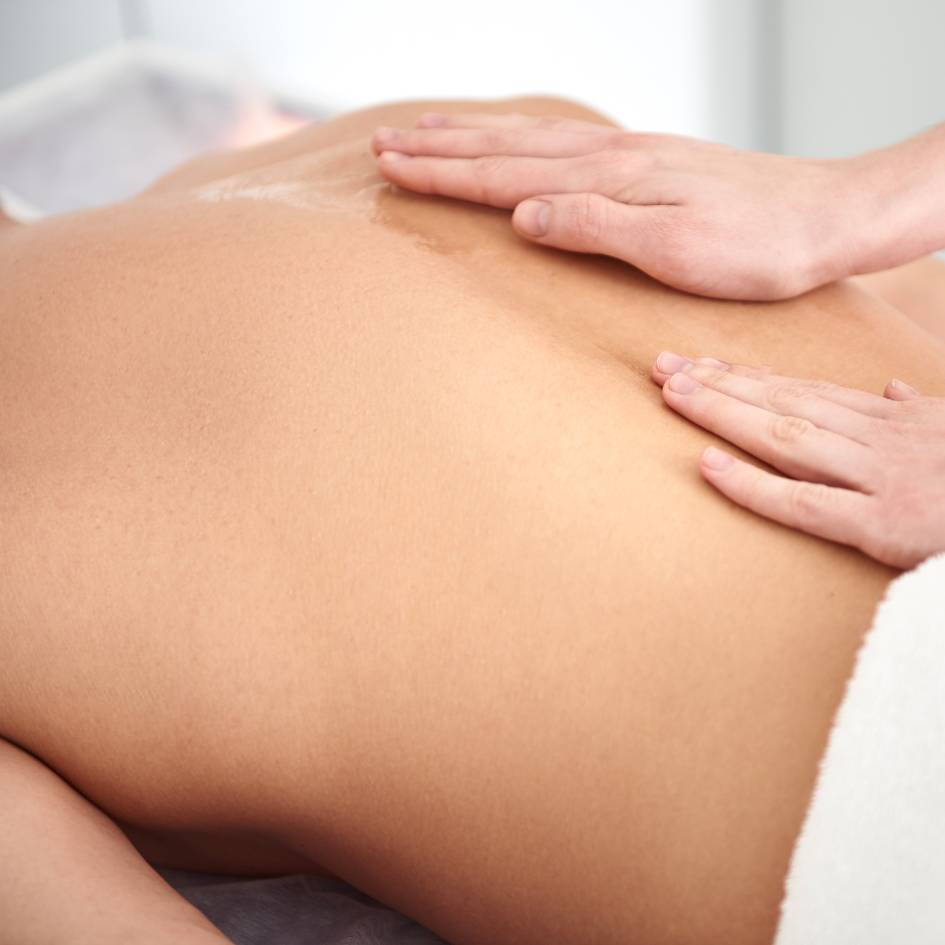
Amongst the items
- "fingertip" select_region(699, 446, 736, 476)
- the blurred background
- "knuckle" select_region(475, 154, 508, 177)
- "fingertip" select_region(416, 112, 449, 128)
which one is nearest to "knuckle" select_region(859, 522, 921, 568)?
"fingertip" select_region(699, 446, 736, 476)

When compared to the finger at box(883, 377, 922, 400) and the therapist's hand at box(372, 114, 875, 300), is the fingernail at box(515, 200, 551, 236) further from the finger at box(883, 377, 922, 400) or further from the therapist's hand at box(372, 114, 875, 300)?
the finger at box(883, 377, 922, 400)

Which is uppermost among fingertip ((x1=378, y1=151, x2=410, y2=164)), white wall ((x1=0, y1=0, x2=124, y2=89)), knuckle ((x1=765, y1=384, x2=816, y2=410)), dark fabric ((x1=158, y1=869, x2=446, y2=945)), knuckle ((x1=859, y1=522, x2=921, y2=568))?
white wall ((x1=0, y1=0, x2=124, y2=89))

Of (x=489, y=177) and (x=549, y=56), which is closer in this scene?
(x=489, y=177)

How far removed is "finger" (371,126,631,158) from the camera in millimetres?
1041

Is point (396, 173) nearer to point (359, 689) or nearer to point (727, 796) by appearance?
point (359, 689)

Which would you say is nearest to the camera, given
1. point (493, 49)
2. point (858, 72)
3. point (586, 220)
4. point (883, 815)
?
point (883, 815)

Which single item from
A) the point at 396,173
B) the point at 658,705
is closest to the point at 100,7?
the point at 396,173

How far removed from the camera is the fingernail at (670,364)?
0.85 meters

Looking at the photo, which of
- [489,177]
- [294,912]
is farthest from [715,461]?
[294,912]

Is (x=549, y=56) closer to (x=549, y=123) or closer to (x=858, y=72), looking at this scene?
(x=858, y=72)

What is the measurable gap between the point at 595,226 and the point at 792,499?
1.07ft

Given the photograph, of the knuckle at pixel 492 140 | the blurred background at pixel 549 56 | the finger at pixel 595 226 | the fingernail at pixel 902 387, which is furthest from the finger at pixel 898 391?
the blurred background at pixel 549 56

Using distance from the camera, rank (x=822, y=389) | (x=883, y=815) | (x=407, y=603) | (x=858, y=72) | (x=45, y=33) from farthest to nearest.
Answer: (x=858, y=72) < (x=45, y=33) < (x=822, y=389) < (x=407, y=603) < (x=883, y=815)

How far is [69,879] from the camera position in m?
0.68
